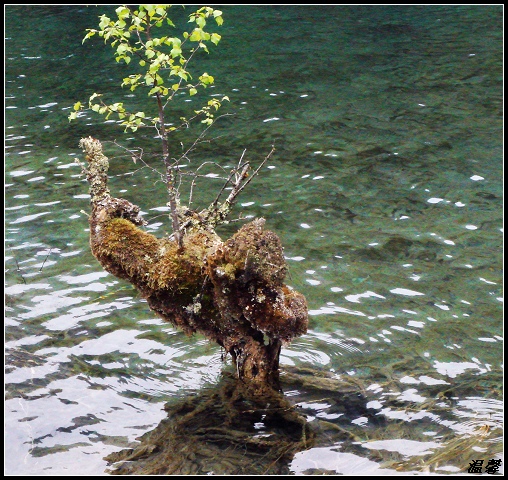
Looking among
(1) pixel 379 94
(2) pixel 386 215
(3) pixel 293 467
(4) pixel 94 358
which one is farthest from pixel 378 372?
(1) pixel 379 94

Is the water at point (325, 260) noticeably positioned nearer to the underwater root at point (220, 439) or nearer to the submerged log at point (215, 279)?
the underwater root at point (220, 439)

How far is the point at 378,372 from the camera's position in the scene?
8.38 metres

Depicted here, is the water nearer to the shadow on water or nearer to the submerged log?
the shadow on water

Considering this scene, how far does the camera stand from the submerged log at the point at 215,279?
7.29 metres

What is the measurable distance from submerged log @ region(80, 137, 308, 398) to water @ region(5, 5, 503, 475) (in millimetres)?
735

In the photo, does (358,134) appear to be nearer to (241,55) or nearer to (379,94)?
(379,94)

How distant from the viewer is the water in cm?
753

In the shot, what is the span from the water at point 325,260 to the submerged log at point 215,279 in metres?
0.73

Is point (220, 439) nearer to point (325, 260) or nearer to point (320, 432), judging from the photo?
point (320, 432)

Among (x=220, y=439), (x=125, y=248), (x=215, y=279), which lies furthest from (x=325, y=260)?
(x=220, y=439)

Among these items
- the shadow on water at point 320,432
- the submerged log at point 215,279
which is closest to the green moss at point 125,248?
the submerged log at point 215,279

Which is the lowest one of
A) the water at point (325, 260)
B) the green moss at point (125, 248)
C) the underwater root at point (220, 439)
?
the underwater root at point (220, 439)

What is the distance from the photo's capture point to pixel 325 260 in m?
11.1

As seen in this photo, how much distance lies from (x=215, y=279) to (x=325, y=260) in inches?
158
